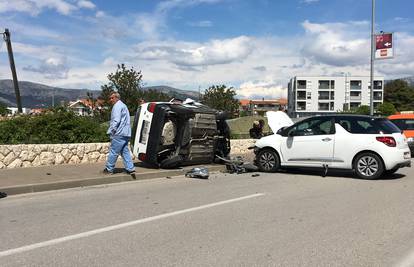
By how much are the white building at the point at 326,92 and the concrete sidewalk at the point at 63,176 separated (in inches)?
4936

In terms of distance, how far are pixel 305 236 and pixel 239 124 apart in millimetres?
18989

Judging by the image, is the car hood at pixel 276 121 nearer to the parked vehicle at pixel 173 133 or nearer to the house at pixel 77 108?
the parked vehicle at pixel 173 133

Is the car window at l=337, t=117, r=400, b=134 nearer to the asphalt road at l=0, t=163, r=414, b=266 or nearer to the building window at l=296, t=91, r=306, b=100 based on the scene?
the asphalt road at l=0, t=163, r=414, b=266

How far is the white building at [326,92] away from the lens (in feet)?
443


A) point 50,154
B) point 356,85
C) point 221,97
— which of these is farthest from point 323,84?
point 50,154

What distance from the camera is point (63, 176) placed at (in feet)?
35.4

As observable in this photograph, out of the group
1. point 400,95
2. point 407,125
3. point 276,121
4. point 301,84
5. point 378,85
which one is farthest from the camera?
point 301,84

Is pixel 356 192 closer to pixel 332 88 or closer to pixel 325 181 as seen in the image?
pixel 325 181

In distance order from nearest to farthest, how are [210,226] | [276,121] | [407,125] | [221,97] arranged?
[210,226], [276,121], [407,125], [221,97]

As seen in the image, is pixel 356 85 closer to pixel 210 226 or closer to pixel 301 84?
pixel 301 84

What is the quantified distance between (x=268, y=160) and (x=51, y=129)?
19.3 feet

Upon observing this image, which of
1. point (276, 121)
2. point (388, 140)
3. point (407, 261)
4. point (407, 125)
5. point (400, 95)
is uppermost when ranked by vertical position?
point (400, 95)

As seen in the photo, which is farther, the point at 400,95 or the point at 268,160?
the point at 400,95

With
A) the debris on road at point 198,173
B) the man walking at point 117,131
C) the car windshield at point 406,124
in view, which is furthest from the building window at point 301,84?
the man walking at point 117,131
